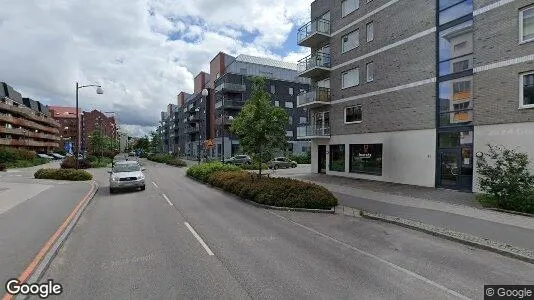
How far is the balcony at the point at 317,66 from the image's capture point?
28.8m

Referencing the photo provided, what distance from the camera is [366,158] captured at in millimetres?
24453

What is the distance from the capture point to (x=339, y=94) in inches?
1085

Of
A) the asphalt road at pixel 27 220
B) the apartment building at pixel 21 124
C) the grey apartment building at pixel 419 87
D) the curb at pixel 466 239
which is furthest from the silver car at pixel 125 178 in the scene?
the apartment building at pixel 21 124

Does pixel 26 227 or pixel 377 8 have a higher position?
pixel 377 8

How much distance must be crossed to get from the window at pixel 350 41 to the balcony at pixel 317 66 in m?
1.89

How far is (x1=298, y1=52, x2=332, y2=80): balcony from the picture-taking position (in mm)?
28783

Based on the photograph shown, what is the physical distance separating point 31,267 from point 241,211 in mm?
7316

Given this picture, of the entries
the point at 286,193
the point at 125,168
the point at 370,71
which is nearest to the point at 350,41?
the point at 370,71

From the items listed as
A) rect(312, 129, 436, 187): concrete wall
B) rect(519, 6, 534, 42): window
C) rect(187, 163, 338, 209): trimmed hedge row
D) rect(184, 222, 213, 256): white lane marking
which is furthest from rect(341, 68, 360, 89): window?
rect(184, 222, 213, 256): white lane marking

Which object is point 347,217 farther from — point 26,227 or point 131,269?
point 26,227

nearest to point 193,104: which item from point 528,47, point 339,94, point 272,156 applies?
point 339,94

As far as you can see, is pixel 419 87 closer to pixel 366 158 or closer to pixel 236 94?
pixel 366 158

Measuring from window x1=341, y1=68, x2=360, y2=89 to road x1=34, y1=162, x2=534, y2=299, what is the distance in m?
16.8

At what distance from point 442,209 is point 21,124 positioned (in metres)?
81.8
